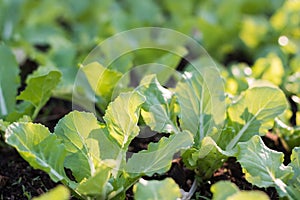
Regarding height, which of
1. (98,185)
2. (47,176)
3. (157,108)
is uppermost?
(157,108)

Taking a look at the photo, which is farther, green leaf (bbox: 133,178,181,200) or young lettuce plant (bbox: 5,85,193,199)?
young lettuce plant (bbox: 5,85,193,199)

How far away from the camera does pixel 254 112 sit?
4.56 feet

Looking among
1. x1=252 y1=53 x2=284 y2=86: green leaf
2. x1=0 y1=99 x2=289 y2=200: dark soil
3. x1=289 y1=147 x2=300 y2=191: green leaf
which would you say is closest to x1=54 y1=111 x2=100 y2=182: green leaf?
x1=0 y1=99 x2=289 y2=200: dark soil

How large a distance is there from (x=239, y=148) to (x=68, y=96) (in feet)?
2.36

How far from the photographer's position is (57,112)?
175 cm

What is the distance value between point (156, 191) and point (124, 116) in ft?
0.83

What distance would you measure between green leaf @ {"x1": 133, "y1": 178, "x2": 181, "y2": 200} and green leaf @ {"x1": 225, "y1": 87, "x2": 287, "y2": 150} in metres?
0.37

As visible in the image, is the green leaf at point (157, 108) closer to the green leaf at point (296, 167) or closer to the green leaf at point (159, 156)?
the green leaf at point (159, 156)

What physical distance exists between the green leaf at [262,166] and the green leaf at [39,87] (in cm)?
55

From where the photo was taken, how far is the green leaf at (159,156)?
3.84 ft

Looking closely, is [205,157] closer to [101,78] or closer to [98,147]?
[98,147]

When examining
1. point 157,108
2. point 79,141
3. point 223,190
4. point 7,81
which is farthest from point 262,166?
point 7,81

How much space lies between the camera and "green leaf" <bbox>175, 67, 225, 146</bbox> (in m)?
1.37

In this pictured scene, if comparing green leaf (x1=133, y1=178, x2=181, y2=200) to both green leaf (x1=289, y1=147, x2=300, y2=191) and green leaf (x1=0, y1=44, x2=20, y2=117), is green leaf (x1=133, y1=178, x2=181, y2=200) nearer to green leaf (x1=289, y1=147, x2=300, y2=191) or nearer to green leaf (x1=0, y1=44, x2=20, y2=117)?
green leaf (x1=289, y1=147, x2=300, y2=191)
